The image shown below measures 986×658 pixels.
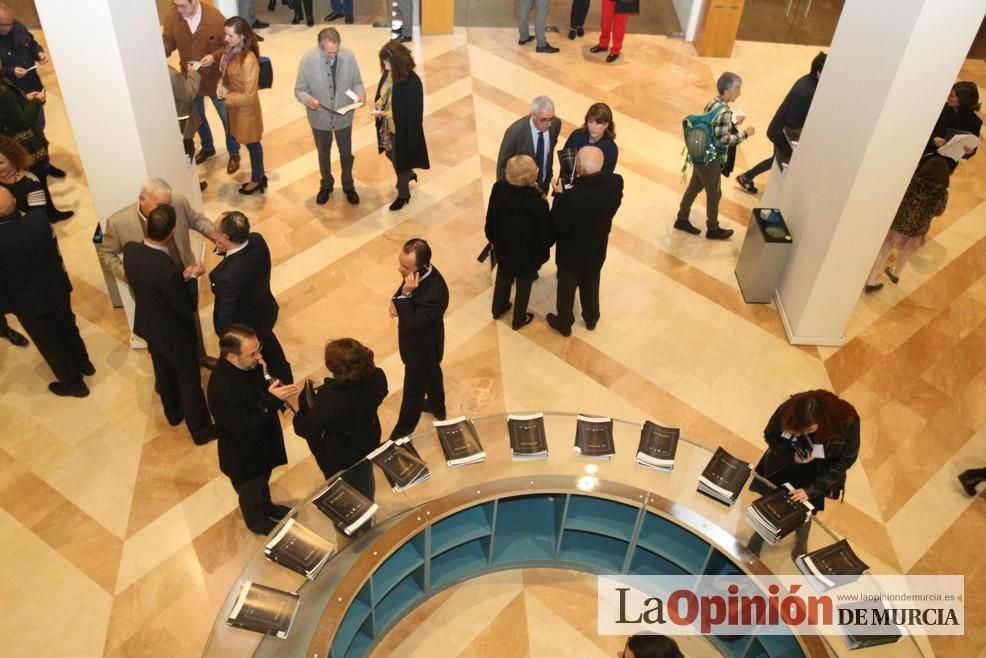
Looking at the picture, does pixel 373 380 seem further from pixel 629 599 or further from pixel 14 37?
pixel 14 37

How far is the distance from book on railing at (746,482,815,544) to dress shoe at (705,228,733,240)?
3663 mm

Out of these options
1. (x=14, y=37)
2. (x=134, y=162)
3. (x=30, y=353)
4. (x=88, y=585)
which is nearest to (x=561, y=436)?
(x=88, y=585)

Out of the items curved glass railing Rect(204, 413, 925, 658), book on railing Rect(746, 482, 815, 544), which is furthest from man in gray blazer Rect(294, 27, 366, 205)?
book on railing Rect(746, 482, 815, 544)

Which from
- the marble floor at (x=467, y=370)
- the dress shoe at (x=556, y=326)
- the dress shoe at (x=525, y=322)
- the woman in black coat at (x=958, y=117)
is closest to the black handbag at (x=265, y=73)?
the marble floor at (x=467, y=370)

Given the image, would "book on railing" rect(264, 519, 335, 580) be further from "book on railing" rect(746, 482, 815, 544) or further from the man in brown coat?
the man in brown coat

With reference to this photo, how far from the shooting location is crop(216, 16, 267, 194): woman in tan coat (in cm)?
670

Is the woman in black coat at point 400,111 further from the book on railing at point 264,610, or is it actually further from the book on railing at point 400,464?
the book on railing at point 264,610

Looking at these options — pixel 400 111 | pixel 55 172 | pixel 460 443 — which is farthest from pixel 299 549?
pixel 55 172

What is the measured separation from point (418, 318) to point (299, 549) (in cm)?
147

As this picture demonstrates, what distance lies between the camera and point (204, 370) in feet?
19.6

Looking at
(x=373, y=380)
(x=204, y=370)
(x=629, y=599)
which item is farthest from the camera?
(x=204, y=370)

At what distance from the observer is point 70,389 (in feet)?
18.9

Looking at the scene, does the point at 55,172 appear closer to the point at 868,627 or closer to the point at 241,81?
the point at 241,81

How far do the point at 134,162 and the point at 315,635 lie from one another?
3382 mm
